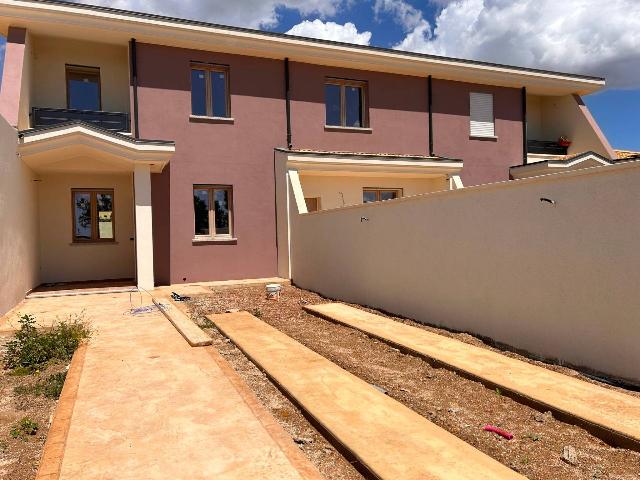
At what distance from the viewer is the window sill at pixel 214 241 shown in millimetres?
13094

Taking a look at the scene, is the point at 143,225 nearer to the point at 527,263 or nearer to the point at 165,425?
the point at 165,425

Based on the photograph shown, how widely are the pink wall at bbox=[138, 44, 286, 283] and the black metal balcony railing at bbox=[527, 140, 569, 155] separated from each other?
33.7 feet

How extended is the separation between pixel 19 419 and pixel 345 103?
1324 cm

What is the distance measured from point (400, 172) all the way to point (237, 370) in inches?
420

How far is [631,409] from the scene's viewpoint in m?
3.81

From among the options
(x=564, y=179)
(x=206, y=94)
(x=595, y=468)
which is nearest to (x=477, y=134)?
(x=206, y=94)

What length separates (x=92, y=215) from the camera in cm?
1357

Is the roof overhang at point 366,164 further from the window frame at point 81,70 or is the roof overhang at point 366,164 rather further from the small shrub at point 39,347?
the small shrub at point 39,347

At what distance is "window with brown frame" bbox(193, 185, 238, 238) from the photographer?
13.3 meters

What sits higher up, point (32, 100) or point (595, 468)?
point (32, 100)

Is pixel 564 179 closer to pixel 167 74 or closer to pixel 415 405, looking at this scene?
pixel 415 405

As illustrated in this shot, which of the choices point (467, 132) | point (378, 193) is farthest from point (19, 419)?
point (467, 132)

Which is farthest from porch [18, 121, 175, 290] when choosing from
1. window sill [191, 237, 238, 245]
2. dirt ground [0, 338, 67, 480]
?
dirt ground [0, 338, 67, 480]

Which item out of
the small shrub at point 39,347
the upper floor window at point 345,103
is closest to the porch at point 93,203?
the small shrub at point 39,347
